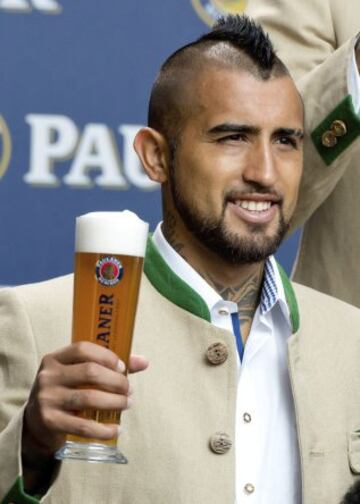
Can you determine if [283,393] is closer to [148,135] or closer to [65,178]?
[148,135]

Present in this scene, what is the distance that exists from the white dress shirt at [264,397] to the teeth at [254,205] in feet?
0.51

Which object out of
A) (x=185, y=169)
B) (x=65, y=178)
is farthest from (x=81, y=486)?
(x=65, y=178)

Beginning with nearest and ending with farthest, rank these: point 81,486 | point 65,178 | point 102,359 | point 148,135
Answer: point 102,359 → point 81,486 → point 148,135 → point 65,178

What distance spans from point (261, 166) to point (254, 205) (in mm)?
63

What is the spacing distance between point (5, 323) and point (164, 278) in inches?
11.1

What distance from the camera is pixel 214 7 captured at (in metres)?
4.07

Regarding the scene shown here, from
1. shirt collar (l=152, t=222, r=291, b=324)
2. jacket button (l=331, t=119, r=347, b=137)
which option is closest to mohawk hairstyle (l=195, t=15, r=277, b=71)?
jacket button (l=331, t=119, r=347, b=137)

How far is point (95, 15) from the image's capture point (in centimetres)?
403

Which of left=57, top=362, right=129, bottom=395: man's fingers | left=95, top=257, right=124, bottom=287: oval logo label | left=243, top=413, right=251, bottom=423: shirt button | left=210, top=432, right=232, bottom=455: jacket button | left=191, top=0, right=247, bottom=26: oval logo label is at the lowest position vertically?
left=57, top=362, right=129, bottom=395: man's fingers

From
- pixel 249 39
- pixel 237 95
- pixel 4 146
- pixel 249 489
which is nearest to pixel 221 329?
pixel 249 489

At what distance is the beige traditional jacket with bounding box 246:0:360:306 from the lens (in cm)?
318

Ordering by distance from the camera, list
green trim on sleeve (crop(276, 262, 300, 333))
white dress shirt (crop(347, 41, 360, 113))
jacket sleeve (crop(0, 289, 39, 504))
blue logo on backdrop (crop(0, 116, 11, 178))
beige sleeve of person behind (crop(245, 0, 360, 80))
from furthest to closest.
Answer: blue logo on backdrop (crop(0, 116, 11, 178)), beige sleeve of person behind (crop(245, 0, 360, 80)), white dress shirt (crop(347, 41, 360, 113)), green trim on sleeve (crop(276, 262, 300, 333)), jacket sleeve (crop(0, 289, 39, 504))

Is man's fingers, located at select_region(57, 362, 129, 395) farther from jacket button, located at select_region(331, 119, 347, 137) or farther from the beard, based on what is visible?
jacket button, located at select_region(331, 119, 347, 137)

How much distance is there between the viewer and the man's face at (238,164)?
2893 mm
